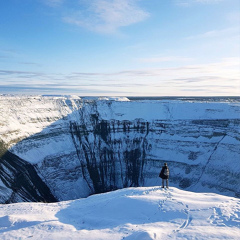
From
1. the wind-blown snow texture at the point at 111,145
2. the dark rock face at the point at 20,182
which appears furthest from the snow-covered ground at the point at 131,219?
the wind-blown snow texture at the point at 111,145

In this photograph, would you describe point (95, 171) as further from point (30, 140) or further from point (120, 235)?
point (120, 235)

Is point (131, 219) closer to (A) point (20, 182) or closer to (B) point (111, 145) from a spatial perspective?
(A) point (20, 182)

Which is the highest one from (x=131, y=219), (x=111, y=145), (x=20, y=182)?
(x=131, y=219)

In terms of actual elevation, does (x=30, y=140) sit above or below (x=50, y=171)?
above

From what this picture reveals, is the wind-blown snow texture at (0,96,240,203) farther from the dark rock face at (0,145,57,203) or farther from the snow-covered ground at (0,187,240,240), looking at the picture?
the snow-covered ground at (0,187,240,240)

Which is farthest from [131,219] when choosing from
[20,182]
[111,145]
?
[111,145]

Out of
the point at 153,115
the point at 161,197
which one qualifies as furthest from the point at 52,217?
the point at 153,115

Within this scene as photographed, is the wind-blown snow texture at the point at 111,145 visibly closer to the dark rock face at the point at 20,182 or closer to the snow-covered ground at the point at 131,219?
the dark rock face at the point at 20,182
